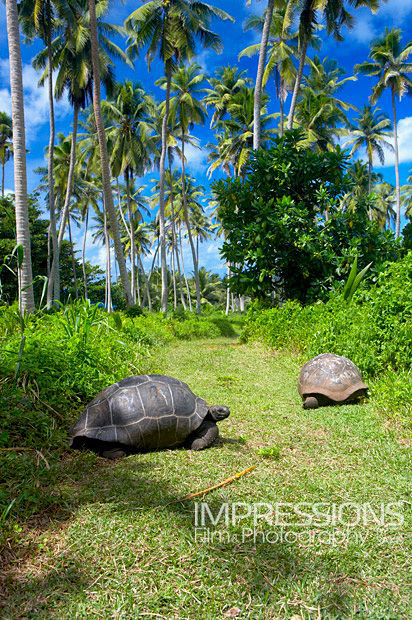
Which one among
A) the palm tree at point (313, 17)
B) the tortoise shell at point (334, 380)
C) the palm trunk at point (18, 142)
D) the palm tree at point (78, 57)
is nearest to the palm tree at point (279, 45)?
the palm tree at point (313, 17)

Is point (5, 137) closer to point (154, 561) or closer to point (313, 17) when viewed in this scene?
point (313, 17)

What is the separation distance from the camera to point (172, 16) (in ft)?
63.3

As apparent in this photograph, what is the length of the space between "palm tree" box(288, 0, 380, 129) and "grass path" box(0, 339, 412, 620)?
1762 cm

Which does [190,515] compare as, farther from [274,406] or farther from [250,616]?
[274,406]

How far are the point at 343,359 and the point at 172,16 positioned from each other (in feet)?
67.4

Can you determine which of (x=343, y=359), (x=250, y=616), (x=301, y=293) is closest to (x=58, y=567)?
(x=250, y=616)

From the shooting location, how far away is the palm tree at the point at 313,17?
59.3 feet

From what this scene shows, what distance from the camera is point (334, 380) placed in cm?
548

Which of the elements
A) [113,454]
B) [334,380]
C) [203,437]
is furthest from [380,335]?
[113,454]

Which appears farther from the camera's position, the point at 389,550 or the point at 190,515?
the point at 190,515

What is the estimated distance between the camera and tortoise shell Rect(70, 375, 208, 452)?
3.75 metres

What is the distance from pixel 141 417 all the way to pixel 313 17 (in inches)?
837

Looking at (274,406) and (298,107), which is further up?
(298,107)

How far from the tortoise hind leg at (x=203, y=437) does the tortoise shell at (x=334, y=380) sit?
1.99 metres
